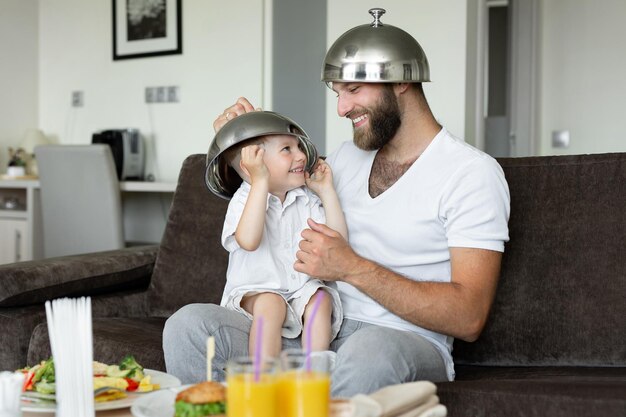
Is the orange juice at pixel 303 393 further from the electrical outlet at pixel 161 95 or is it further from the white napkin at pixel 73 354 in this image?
the electrical outlet at pixel 161 95

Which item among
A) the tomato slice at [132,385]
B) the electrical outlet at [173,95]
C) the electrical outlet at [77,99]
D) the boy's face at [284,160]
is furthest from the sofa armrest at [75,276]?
the electrical outlet at [77,99]

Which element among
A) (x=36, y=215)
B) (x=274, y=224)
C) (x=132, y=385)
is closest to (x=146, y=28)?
(x=36, y=215)

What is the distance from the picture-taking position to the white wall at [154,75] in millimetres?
4984

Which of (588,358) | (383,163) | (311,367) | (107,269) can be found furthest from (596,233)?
(107,269)

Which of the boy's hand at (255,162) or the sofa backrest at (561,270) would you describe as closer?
the boy's hand at (255,162)

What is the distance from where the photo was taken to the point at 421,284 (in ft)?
6.35

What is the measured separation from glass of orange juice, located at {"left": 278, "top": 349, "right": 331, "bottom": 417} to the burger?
160 millimetres

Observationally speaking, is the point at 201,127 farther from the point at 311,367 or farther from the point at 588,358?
the point at 311,367

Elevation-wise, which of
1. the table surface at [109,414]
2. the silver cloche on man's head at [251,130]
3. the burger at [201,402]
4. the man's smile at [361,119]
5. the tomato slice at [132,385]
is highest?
the man's smile at [361,119]

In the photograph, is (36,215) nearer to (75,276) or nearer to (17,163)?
(17,163)

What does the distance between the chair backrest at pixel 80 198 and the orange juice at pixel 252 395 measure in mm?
3323

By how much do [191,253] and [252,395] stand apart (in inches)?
64.6

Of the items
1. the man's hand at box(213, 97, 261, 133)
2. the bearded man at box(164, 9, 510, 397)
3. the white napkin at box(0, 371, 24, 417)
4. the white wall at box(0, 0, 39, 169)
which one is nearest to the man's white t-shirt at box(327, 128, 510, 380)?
the bearded man at box(164, 9, 510, 397)

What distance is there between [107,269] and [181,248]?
239 millimetres
